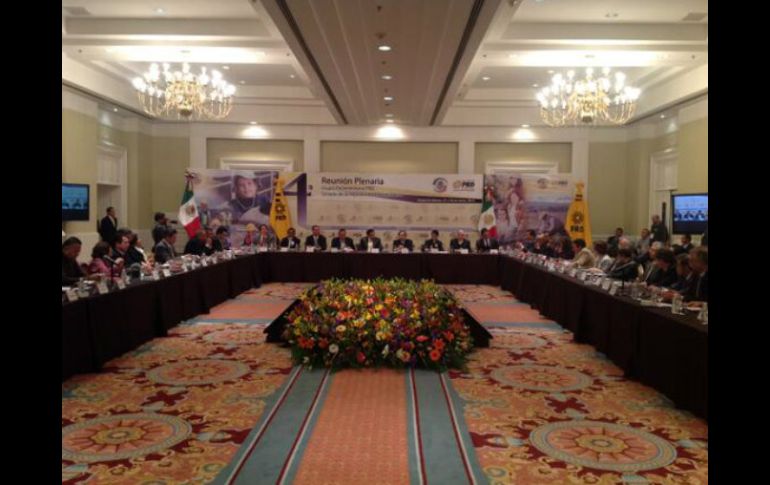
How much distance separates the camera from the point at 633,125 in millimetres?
13742

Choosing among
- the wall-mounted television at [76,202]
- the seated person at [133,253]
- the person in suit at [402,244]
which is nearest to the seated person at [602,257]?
the person in suit at [402,244]

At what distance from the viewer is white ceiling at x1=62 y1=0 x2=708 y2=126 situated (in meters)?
6.22

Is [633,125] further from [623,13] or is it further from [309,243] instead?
[309,243]

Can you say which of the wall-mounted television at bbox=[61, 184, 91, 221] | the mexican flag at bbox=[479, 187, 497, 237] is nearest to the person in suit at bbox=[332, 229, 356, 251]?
the mexican flag at bbox=[479, 187, 497, 237]

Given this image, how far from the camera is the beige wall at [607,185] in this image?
14.2 metres

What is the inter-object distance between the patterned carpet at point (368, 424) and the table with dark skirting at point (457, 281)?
17cm

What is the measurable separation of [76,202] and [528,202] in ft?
28.6

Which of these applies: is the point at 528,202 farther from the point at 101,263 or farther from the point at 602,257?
the point at 101,263

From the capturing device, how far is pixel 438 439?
132 inches

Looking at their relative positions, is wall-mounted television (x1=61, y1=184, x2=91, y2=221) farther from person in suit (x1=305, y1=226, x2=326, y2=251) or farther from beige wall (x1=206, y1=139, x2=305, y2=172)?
beige wall (x1=206, y1=139, x2=305, y2=172)

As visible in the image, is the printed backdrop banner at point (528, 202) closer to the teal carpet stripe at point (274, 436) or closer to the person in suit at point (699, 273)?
the person in suit at point (699, 273)

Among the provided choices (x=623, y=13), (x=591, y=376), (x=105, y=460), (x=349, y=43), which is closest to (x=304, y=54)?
(x=349, y=43)

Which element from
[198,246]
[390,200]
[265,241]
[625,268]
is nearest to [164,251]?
[198,246]
